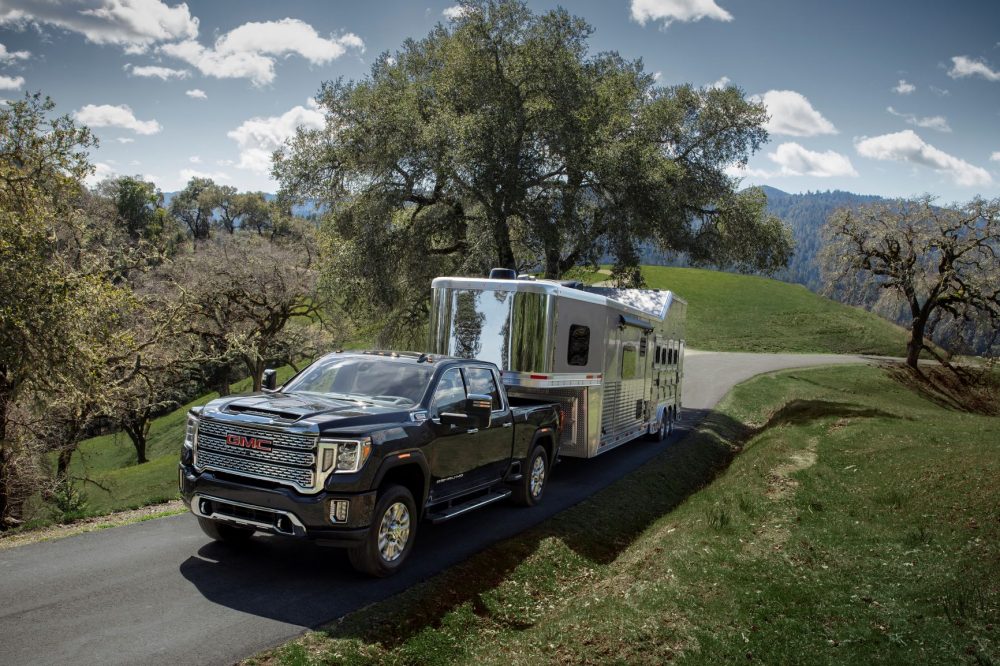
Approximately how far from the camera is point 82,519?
1048cm

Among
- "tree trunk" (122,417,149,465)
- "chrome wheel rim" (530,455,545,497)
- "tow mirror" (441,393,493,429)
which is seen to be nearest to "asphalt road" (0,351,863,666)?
"chrome wheel rim" (530,455,545,497)

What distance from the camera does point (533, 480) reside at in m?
11.1

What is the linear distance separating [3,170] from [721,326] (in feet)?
197

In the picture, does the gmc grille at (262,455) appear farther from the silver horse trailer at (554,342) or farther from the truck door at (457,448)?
the silver horse trailer at (554,342)

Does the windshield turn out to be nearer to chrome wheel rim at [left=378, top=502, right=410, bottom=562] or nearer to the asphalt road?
chrome wheel rim at [left=378, top=502, right=410, bottom=562]

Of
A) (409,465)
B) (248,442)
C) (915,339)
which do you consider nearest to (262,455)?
(248,442)

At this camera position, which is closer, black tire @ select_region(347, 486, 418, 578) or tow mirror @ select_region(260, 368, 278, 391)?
black tire @ select_region(347, 486, 418, 578)

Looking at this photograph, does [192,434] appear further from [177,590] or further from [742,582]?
[742,582]

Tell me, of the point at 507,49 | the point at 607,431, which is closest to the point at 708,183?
the point at 507,49

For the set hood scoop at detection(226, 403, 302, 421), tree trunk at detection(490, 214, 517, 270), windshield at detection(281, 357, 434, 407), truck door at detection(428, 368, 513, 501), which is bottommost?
truck door at detection(428, 368, 513, 501)

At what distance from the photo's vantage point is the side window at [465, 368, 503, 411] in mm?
9320

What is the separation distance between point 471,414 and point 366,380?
1.29 m

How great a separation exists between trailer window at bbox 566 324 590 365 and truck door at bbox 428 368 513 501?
3380 mm

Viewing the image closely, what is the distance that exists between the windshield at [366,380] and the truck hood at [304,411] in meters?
0.36
